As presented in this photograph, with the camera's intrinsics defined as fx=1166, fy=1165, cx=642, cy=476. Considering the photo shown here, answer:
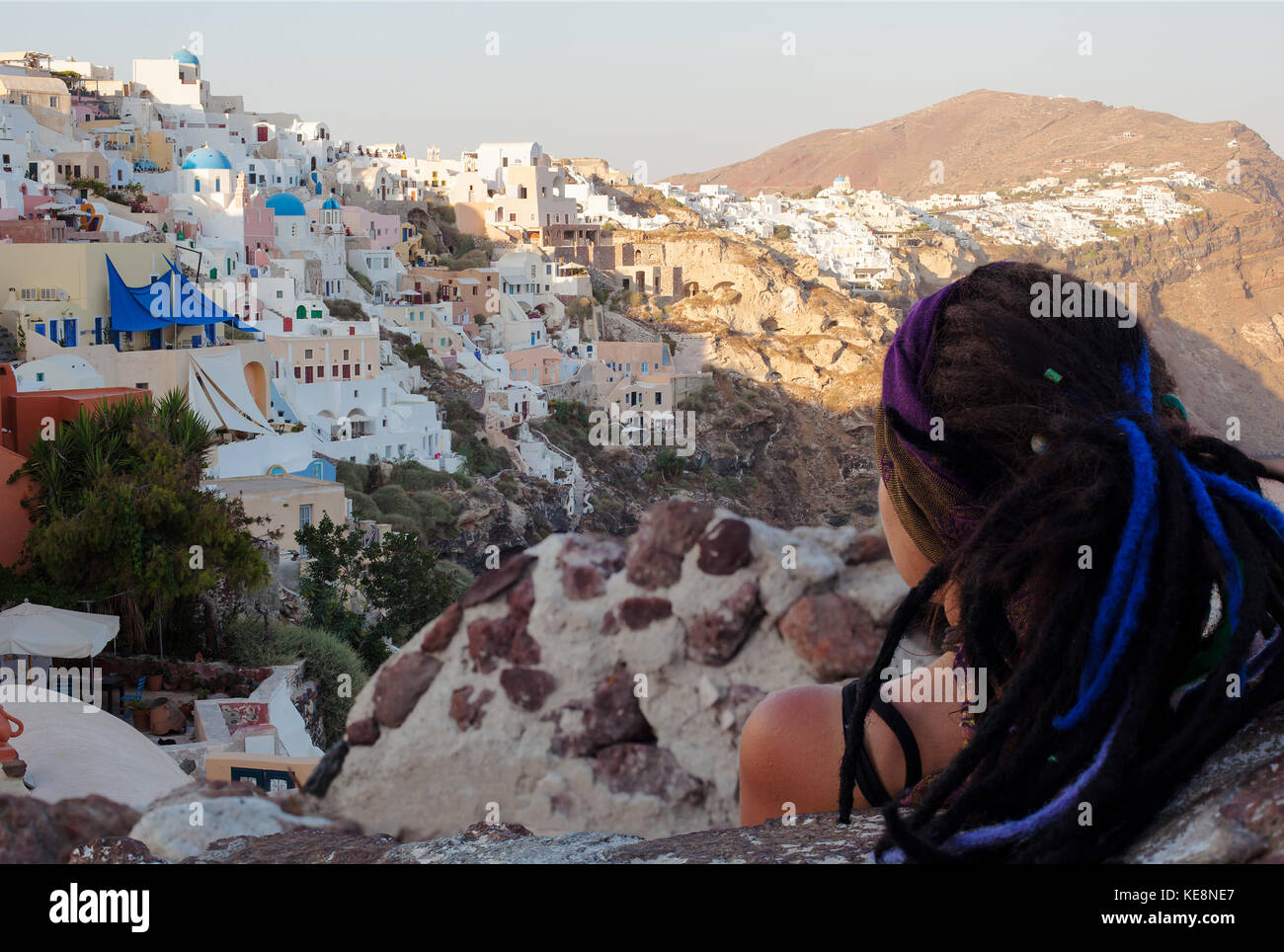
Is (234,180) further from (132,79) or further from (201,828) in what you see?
(201,828)

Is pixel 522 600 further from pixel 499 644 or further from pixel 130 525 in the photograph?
pixel 130 525

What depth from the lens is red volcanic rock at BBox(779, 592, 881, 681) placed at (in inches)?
88.4

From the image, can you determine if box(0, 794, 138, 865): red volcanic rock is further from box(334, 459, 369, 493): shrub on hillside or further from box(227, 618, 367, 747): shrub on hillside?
box(334, 459, 369, 493): shrub on hillside

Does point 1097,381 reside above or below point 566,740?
above

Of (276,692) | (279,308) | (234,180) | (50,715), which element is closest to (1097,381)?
(50,715)

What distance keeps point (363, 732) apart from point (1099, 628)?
1.84 metres

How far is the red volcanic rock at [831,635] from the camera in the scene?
2.25 meters

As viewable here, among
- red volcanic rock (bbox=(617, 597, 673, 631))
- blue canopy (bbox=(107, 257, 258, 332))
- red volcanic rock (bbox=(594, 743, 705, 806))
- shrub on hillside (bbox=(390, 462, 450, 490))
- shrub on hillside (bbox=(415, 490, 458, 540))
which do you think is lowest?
shrub on hillside (bbox=(415, 490, 458, 540))

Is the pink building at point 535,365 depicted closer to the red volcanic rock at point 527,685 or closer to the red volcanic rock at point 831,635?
the red volcanic rock at point 527,685

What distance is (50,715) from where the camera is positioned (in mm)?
4191

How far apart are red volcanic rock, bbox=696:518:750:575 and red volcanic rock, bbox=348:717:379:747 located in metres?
0.74

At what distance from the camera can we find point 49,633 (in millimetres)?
6449

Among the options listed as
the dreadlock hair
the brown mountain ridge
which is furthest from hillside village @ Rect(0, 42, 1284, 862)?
the brown mountain ridge

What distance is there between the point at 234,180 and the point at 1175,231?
178 feet
